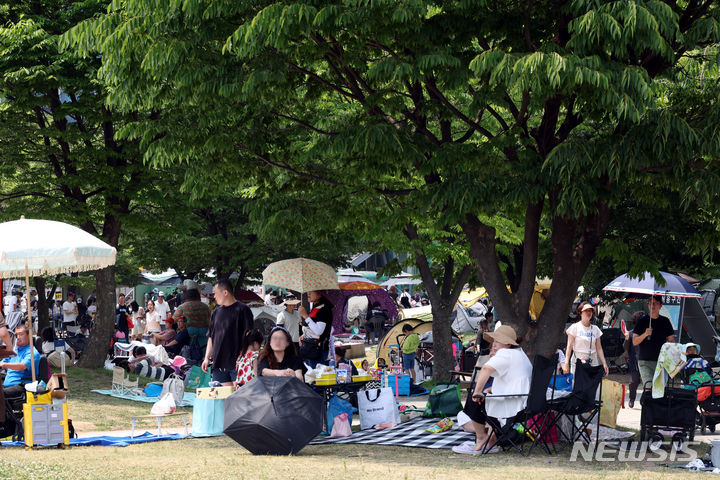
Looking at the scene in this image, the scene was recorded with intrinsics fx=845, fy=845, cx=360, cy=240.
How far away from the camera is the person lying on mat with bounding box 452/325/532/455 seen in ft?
30.9

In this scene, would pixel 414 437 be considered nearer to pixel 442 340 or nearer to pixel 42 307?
pixel 442 340

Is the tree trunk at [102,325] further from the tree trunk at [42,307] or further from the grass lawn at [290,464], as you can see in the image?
the tree trunk at [42,307]

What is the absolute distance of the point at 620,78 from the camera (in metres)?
8.45

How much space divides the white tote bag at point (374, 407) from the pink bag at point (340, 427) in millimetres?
581

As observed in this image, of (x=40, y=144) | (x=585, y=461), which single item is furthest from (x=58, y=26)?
(x=585, y=461)

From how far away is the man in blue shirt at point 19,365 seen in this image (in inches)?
430

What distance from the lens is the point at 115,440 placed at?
35.4 ft

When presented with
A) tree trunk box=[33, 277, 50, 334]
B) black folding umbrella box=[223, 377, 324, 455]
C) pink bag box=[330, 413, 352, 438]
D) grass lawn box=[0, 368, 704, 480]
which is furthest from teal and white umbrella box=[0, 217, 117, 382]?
tree trunk box=[33, 277, 50, 334]

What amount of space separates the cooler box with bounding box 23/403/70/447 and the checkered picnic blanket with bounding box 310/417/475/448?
3.03 m

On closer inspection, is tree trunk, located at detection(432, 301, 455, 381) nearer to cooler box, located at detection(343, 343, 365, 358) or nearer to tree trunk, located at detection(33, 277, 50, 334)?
cooler box, located at detection(343, 343, 365, 358)

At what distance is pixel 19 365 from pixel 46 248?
1.76m

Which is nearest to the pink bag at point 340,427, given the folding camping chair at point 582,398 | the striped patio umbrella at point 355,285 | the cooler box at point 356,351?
the folding camping chair at point 582,398

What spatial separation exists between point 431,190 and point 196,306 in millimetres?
8505

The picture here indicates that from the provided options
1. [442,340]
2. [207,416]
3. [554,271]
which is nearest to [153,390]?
[207,416]
